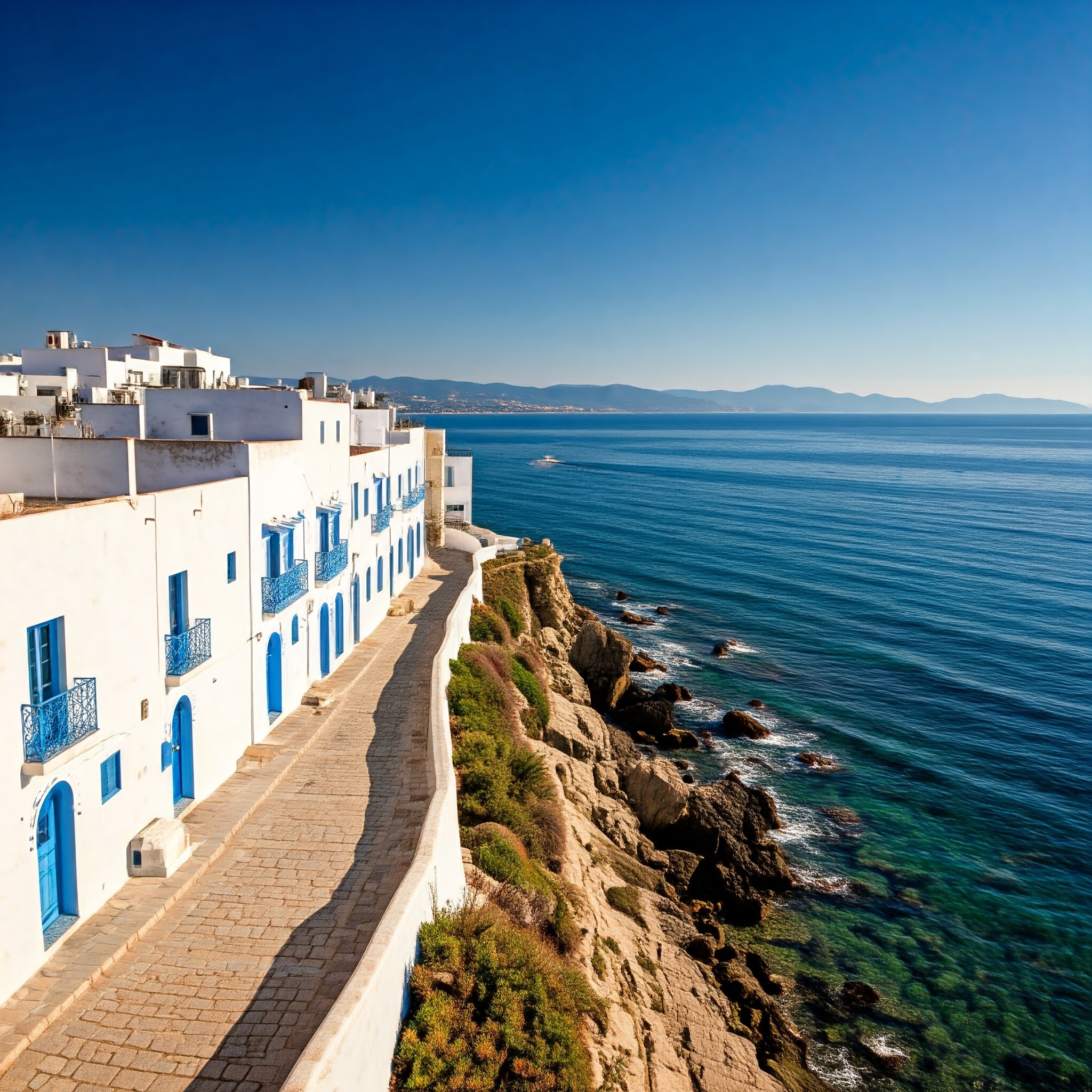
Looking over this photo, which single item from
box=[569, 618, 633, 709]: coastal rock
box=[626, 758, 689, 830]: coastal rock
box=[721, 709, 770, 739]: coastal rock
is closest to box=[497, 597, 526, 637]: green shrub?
box=[569, 618, 633, 709]: coastal rock

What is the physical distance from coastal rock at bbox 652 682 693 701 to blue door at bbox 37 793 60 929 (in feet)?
92.7

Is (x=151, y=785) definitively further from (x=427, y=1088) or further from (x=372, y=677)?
(x=372, y=677)

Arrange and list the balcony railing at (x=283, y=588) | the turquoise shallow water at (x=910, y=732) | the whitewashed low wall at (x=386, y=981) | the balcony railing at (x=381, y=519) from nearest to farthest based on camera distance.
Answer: the whitewashed low wall at (x=386, y=981) → the balcony railing at (x=283, y=588) → the turquoise shallow water at (x=910, y=732) → the balcony railing at (x=381, y=519)

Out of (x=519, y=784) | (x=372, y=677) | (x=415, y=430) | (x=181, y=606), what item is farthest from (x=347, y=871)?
(x=415, y=430)

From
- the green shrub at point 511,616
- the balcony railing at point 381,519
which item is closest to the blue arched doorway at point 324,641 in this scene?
the balcony railing at point 381,519

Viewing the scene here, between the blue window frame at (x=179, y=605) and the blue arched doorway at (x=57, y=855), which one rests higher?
the blue window frame at (x=179, y=605)

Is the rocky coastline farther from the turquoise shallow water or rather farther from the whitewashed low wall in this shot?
the whitewashed low wall

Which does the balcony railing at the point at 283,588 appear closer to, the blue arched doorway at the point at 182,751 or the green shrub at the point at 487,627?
the blue arched doorway at the point at 182,751

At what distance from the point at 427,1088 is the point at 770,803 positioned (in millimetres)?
20208

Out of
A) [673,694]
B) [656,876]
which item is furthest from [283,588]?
[673,694]

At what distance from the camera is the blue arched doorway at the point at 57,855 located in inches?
401

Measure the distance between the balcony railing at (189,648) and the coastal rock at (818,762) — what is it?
24124mm

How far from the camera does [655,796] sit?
25.6 metres

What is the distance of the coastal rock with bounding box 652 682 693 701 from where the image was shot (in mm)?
36281
